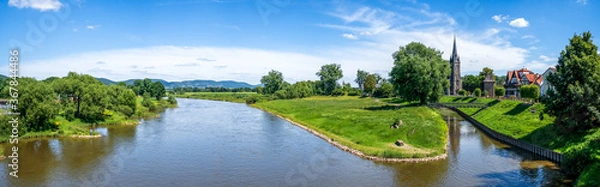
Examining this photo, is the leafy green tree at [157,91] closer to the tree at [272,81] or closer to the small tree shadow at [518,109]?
the tree at [272,81]

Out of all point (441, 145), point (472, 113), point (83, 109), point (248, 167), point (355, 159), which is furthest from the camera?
point (472, 113)

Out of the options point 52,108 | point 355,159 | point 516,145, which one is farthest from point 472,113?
point 52,108

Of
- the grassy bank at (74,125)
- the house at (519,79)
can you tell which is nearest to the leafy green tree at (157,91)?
the grassy bank at (74,125)

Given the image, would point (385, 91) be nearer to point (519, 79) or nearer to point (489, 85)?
point (489, 85)

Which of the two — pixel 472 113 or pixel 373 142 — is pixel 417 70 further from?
pixel 373 142

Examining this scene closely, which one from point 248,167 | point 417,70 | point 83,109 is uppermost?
point 417,70

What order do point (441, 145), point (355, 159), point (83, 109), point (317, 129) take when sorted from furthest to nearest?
1. point (83, 109)
2. point (317, 129)
3. point (441, 145)
4. point (355, 159)

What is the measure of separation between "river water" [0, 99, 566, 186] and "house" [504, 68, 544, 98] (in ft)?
173

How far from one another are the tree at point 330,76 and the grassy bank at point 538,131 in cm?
8864

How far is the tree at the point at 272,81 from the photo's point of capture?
153500 millimetres

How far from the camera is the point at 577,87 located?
1403 inches

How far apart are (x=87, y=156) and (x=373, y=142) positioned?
28.5 meters

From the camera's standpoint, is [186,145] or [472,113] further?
[472,113]

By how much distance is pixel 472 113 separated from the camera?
70.7 metres
